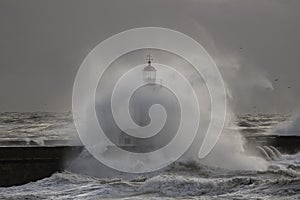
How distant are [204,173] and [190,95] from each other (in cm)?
769

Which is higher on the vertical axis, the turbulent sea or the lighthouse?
the lighthouse

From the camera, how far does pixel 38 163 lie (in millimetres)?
16750

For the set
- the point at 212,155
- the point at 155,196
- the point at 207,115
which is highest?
the point at 207,115

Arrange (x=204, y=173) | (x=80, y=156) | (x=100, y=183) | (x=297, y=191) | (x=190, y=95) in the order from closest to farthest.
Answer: (x=297, y=191), (x=100, y=183), (x=204, y=173), (x=80, y=156), (x=190, y=95)

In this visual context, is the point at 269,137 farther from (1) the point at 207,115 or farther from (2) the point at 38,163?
(2) the point at 38,163

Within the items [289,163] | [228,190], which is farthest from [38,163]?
[289,163]

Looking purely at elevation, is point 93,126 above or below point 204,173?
above

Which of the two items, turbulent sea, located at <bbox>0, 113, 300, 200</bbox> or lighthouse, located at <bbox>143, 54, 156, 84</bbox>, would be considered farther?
lighthouse, located at <bbox>143, 54, 156, 84</bbox>

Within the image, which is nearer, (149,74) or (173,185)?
(173,185)

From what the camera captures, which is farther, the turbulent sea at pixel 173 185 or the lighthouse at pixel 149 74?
the lighthouse at pixel 149 74

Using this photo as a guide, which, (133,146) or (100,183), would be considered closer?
(100,183)

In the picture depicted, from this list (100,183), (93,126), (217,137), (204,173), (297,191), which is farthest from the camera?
(93,126)

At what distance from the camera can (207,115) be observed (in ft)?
72.6

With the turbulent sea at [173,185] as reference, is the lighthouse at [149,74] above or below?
above
